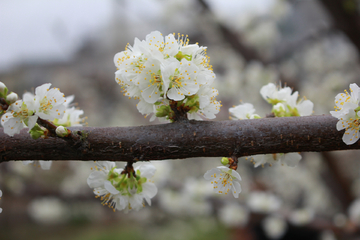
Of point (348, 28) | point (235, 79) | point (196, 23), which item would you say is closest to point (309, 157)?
point (235, 79)

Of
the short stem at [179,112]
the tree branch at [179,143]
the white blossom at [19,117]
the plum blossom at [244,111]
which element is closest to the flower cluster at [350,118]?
the tree branch at [179,143]

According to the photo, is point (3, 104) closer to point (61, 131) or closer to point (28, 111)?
point (28, 111)

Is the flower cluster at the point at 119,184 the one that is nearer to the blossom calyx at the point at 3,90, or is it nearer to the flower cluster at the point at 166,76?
the flower cluster at the point at 166,76

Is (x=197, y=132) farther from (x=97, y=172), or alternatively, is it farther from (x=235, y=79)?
(x=235, y=79)

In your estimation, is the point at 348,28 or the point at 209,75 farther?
the point at 348,28

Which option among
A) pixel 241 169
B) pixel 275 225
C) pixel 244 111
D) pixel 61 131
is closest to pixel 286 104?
pixel 244 111

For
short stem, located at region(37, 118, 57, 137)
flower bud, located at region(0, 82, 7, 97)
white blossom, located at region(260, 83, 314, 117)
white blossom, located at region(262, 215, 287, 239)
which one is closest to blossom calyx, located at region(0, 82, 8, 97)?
flower bud, located at region(0, 82, 7, 97)

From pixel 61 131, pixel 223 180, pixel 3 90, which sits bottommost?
pixel 223 180
